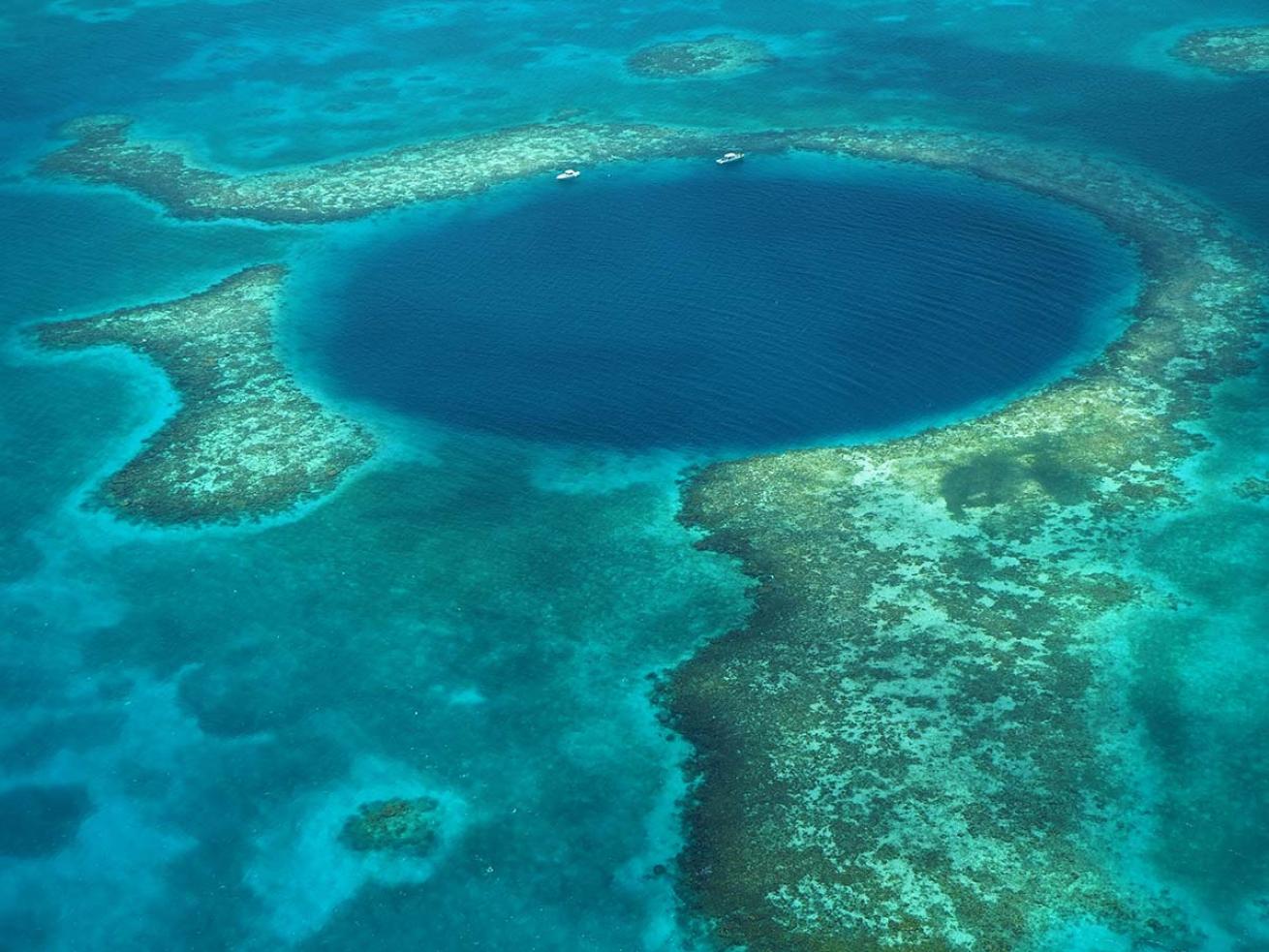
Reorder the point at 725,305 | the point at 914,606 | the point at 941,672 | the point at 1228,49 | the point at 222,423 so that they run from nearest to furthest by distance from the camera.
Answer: the point at 941,672 → the point at 914,606 → the point at 222,423 → the point at 725,305 → the point at 1228,49

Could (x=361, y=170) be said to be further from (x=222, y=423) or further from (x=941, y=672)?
(x=941, y=672)

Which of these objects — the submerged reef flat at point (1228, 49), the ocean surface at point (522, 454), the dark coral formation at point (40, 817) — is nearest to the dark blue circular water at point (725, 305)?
the ocean surface at point (522, 454)

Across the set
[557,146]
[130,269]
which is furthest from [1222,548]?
[130,269]

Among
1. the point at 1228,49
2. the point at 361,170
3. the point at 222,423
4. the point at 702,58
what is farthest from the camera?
the point at 702,58

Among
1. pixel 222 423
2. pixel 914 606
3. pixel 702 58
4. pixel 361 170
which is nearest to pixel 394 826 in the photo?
pixel 914 606

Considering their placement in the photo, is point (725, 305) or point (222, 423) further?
point (725, 305)

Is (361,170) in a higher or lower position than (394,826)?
higher
